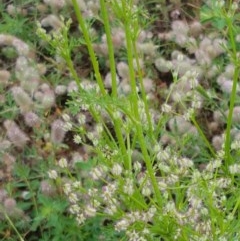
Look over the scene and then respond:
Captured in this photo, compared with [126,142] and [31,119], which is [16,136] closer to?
[31,119]

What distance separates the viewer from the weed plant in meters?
1.76

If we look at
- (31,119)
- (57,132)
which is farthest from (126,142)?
(31,119)

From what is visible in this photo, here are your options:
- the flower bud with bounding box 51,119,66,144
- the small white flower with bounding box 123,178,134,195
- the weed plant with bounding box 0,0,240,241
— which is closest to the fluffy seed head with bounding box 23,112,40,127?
Answer: the weed plant with bounding box 0,0,240,241

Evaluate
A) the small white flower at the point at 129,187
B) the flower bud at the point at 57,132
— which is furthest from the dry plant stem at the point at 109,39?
the flower bud at the point at 57,132

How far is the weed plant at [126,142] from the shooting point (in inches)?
69.2

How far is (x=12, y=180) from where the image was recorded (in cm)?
262

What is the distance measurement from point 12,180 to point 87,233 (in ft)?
1.29

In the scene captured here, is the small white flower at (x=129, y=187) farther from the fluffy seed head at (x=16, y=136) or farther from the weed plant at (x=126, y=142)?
the fluffy seed head at (x=16, y=136)

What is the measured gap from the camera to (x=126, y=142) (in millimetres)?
2434

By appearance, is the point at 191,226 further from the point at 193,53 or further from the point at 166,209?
the point at 193,53

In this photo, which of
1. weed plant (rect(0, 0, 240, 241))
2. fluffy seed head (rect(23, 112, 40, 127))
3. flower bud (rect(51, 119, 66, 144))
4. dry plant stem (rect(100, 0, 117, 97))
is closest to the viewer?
dry plant stem (rect(100, 0, 117, 97))

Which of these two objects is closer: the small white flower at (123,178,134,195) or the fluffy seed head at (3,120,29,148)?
the small white flower at (123,178,134,195)

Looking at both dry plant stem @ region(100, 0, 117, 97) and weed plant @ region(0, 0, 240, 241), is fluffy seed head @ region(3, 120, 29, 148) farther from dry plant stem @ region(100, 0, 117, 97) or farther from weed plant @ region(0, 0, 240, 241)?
dry plant stem @ region(100, 0, 117, 97)

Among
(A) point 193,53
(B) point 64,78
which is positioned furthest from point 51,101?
(A) point 193,53
